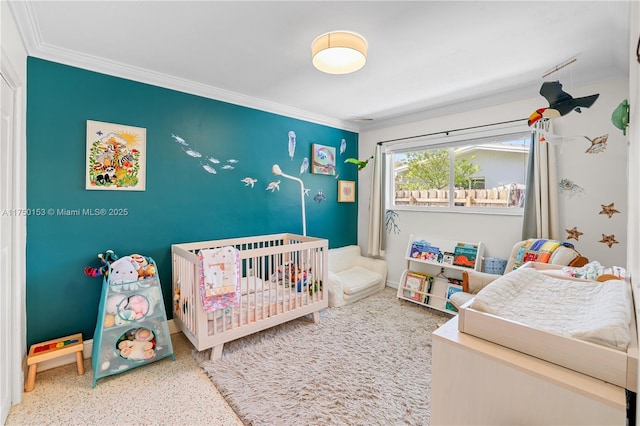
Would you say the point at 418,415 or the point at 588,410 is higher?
the point at 588,410

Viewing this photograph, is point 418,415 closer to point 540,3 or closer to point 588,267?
point 588,267

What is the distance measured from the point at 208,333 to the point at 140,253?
943 mm

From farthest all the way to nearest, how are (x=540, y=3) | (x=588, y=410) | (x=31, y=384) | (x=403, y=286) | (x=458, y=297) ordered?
1. (x=403, y=286)
2. (x=458, y=297)
3. (x=31, y=384)
4. (x=540, y=3)
5. (x=588, y=410)

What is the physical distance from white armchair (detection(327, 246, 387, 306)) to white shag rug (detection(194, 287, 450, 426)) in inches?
13.2

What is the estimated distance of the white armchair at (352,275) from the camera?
3184 mm

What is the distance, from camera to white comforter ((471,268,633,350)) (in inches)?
32.6

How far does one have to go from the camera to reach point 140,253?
240 centimetres

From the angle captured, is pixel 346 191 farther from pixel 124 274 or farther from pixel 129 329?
pixel 129 329

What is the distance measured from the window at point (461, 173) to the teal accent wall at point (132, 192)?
1.43 m

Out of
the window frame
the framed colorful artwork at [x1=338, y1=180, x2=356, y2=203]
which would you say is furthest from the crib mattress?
the framed colorful artwork at [x1=338, y1=180, x2=356, y2=203]

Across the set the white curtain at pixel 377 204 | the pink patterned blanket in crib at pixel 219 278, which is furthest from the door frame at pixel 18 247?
the white curtain at pixel 377 204

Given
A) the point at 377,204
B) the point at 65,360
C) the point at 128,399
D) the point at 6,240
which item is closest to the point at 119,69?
the point at 6,240

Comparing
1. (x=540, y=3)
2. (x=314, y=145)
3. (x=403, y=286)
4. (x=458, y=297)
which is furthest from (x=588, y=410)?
(x=314, y=145)

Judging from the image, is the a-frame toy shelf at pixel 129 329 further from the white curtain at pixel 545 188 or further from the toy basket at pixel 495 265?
the white curtain at pixel 545 188
